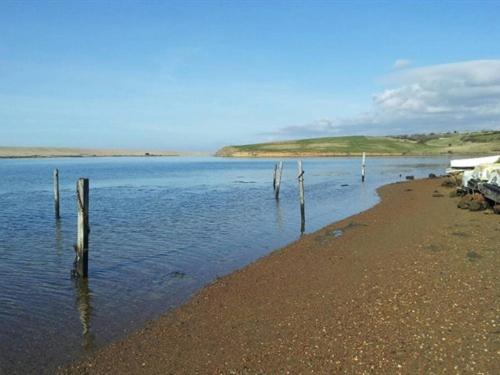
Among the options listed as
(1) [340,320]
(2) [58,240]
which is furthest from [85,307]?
(2) [58,240]

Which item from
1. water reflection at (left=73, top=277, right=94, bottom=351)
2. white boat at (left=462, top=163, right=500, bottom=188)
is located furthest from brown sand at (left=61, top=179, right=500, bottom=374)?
white boat at (left=462, top=163, right=500, bottom=188)

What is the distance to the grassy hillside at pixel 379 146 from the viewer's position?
469 ft

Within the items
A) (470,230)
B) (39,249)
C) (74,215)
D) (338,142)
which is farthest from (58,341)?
(338,142)

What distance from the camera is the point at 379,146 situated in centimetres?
16850

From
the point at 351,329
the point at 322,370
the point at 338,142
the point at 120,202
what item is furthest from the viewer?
the point at 338,142

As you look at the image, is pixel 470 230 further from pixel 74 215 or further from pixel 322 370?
pixel 74 215

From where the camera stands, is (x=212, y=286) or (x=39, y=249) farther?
(x=39, y=249)

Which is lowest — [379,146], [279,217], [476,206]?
[279,217]

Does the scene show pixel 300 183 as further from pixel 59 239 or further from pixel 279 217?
pixel 59 239

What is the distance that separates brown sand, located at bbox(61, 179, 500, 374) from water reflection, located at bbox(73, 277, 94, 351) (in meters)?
0.75

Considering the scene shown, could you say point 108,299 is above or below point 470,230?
below

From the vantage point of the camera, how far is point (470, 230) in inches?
647

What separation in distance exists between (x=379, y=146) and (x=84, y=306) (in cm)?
16607

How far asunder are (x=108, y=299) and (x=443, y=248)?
31.4 ft
